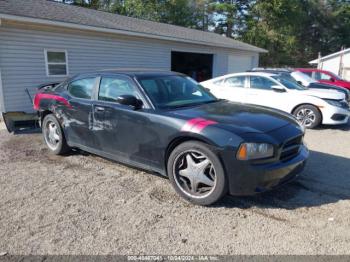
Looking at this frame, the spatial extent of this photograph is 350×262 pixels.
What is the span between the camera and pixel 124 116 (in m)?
4.30

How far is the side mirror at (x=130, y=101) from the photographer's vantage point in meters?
4.05

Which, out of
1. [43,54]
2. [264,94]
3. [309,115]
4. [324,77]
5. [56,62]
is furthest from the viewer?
[324,77]

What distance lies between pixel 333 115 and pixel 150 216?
6641 mm

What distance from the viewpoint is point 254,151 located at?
11.0 feet

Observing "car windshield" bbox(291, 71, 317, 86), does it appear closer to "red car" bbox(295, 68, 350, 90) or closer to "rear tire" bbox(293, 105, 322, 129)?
"red car" bbox(295, 68, 350, 90)

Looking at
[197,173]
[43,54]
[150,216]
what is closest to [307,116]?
[197,173]

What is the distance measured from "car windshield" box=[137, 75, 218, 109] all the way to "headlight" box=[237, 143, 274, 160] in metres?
1.28

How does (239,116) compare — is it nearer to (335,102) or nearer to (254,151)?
(254,151)

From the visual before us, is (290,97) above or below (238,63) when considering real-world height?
below

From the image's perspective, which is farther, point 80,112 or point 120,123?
point 80,112

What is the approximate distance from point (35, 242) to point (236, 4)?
1526 inches

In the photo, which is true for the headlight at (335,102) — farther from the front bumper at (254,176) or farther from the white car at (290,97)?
the front bumper at (254,176)

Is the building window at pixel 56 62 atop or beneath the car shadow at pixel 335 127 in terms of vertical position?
atop

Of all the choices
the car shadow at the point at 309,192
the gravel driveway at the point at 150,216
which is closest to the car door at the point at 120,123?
the gravel driveway at the point at 150,216
